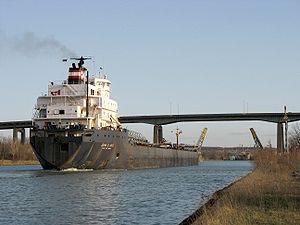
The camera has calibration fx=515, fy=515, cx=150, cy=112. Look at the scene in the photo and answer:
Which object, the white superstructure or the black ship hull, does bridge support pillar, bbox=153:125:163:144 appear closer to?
the white superstructure

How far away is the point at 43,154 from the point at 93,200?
2169 cm

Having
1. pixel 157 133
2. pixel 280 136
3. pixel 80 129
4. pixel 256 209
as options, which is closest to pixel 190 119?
pixel 157 133

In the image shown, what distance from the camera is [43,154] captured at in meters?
42.8

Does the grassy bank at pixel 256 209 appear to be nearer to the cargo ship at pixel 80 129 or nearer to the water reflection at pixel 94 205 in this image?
the water reflection at pixel 94 205

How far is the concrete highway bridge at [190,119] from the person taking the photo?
4049 inches

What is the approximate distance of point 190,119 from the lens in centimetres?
11188

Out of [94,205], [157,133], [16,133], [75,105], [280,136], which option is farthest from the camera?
[16,133]

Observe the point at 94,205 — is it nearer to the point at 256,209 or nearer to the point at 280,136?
the point at 256,209

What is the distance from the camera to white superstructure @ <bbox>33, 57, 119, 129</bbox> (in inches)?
1800

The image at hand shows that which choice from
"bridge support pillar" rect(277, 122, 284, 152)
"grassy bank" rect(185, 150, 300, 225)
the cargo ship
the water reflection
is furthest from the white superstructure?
"bridge support pillar" rect(277, 122, 284, 152)

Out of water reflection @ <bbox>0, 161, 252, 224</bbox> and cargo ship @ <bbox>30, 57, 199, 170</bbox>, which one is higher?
cargo ship @ <bbox>30, 57, 199, 170</bbox>

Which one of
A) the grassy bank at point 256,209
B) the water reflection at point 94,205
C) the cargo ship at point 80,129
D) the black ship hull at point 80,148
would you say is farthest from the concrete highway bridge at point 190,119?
the grassy bank at point 256,209

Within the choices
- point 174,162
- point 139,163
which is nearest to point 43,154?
point 139,163

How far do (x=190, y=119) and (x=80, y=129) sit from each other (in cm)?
7121
